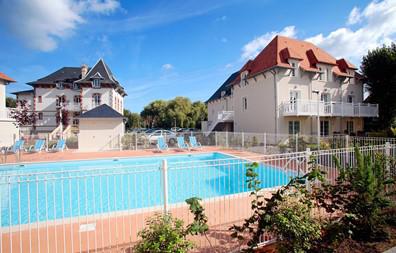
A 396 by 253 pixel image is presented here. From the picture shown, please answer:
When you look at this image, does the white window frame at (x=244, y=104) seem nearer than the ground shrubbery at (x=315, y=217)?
No

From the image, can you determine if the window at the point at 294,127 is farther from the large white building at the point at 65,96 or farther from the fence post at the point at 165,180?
the large white building at the point at 65,96

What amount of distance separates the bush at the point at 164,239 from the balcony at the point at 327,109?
1725 cm

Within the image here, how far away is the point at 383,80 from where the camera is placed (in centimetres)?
1980

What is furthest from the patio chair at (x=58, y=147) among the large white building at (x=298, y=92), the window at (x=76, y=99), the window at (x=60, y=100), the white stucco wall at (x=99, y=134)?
the window at (x=60, y=100)

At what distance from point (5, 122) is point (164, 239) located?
25.9 meters

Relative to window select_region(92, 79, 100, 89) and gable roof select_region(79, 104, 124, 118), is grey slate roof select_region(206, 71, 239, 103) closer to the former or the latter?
gable roof select_region(79, 104, 124, 118)

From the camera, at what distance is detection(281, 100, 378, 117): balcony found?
17656 mm

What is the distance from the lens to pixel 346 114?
62.8 ft

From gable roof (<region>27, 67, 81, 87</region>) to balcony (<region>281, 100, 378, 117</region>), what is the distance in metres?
32.2

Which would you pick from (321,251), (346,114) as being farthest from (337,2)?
(346,114)

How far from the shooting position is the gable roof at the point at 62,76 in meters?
33.0

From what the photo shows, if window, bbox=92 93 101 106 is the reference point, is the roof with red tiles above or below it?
above

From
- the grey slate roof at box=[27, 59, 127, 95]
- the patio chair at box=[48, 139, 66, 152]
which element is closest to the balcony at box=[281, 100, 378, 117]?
the patio chair at box=[48, 139, 66, 152]

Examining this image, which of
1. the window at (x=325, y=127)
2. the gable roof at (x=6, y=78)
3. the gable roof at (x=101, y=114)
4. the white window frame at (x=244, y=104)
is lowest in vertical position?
the window at (x=325, y=127)
